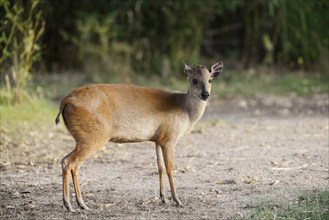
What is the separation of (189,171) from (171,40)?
8.17 meters

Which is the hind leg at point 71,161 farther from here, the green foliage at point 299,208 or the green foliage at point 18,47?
the green foliage at point 18,47

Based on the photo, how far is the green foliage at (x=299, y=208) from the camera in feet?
18.3

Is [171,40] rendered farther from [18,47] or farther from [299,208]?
[299,208]

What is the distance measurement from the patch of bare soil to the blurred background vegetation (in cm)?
383

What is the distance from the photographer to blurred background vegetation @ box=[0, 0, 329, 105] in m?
14.6

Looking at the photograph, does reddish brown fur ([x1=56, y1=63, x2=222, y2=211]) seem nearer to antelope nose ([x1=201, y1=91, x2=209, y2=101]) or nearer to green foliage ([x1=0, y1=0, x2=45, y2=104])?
antelope nose ([x1=201, y1=91, x2=209, y2=101])

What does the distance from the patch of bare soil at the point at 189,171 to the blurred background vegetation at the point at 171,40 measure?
3.83 metres

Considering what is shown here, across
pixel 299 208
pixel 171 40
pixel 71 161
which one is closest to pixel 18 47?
pixel 71 161

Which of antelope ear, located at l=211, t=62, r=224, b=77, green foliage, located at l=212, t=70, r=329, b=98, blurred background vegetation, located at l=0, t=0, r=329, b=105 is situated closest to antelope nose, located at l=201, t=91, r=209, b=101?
antelope ear, located at l=211, t=62, r=224, b=77

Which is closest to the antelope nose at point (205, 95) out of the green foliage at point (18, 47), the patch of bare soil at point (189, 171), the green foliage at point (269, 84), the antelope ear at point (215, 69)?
the antelope ear at point (215, 69)

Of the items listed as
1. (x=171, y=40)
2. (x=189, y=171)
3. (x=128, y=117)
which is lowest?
(x=171, y=40)

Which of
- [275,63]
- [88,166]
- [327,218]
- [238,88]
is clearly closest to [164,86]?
[238,88]

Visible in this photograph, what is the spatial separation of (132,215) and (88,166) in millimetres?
2291

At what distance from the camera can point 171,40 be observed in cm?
1552
